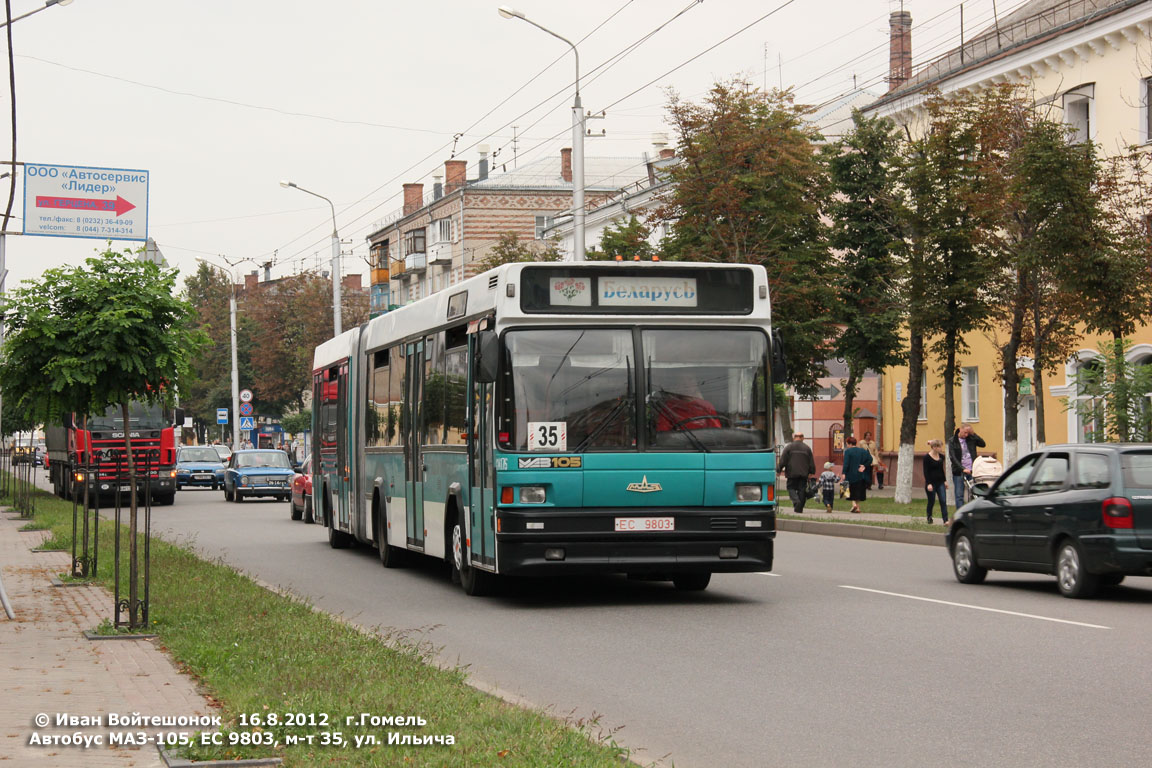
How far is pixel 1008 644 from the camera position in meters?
11.8

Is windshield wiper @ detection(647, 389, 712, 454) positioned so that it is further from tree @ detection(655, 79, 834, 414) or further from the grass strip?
tree @ detection(655, 79, 834, 414)

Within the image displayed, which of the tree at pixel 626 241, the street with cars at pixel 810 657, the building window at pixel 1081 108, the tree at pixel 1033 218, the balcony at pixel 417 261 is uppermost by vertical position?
the balcony at pixel 417 261

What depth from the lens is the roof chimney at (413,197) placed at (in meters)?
100

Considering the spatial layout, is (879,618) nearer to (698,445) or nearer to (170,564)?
(698,445)

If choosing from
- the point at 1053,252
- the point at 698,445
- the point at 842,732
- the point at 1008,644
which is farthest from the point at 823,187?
the point at 842,732

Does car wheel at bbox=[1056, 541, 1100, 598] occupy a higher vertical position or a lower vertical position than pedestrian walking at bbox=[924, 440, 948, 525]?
lower

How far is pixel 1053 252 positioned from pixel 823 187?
1691 cm

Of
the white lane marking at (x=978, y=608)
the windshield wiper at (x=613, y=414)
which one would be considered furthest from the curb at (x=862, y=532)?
the windshield wiper at (x=613, y=414)

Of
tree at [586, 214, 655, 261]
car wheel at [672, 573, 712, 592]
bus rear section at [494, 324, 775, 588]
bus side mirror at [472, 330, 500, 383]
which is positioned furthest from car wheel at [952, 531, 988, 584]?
tree at [586, 214, 655, 261]

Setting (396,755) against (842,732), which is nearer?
(396,755)

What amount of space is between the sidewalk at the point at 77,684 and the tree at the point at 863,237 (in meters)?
29.4

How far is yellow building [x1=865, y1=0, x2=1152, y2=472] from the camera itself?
116 ft

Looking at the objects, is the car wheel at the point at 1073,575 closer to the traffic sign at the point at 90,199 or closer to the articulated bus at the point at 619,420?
the articulated bus at the point at 619,420

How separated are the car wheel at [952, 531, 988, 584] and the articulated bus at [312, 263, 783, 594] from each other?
3546mm
